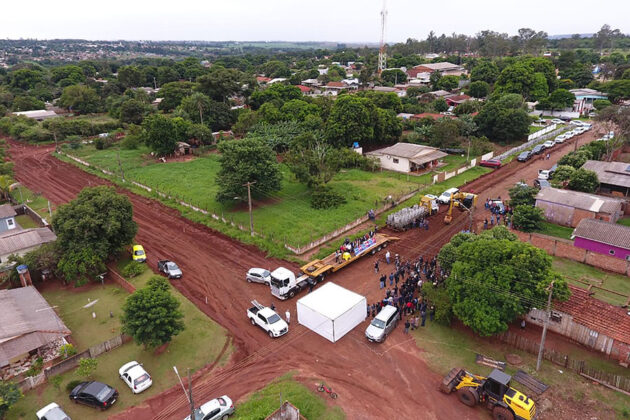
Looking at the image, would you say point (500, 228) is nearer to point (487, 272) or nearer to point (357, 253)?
point (487, 272)

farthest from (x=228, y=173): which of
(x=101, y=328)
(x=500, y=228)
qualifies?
(x=500, y=228)

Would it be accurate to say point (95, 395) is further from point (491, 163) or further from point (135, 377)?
point (491, 163)

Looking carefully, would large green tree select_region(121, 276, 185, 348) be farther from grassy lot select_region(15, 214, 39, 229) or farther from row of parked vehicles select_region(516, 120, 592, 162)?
row of parked vehicles select_region(516, 120, 592, 162)

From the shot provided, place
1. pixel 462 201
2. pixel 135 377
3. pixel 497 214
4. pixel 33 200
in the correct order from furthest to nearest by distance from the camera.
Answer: pixel 33 200 < pixel 462 201 < pixel 497 214 < pixel 135 377

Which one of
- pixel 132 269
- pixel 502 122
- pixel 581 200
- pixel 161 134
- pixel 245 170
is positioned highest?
pixel 502 122

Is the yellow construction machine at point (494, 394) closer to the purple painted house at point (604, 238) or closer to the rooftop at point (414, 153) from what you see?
the purple painted house at point (604, 238)

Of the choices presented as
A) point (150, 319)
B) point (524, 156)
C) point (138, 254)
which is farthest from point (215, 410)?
point (524, 156)
